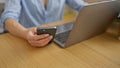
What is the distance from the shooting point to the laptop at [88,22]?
652mm

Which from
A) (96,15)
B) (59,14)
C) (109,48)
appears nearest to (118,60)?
(109,48)

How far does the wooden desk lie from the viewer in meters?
0.62

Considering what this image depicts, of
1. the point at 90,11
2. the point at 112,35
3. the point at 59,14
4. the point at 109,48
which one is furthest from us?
the point at 59,14

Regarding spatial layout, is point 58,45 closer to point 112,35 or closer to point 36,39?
point 36,39

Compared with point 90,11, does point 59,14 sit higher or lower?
lower

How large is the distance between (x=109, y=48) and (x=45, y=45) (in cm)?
32

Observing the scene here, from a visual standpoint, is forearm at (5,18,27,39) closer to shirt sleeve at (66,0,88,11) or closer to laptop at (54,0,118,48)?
laptop at (54,0,118,48)

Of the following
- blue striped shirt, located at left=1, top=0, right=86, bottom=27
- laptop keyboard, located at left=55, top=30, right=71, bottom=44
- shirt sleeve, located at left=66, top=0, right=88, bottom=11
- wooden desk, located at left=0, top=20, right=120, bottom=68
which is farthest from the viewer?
shirt sleeve, located at left=66, top=0, right=88, bottom=11

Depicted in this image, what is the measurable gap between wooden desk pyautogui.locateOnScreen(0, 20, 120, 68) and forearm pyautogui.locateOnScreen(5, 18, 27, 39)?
0.10ft

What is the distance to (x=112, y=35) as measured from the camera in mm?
922

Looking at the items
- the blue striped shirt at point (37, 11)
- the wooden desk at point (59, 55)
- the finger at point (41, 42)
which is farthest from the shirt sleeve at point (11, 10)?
the finger at point (41, 42)

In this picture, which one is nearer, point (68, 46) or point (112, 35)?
point (68, 46)

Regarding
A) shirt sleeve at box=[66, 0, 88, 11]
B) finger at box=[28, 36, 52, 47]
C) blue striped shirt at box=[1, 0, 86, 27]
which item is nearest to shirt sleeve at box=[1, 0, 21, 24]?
blue striped shirt at box=[1, 0, 86, 27]

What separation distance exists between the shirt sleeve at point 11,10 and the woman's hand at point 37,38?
0.21 meters
